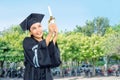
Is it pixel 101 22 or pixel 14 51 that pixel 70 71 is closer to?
pixel 14 51

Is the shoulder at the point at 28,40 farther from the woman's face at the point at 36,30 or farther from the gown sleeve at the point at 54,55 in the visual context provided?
the gown sleeve at the point at 54,55

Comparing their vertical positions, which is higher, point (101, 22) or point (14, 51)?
point (101, 22)

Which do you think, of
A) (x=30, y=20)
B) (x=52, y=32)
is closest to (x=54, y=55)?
(x=52, y=32)

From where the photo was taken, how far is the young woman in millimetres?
3773

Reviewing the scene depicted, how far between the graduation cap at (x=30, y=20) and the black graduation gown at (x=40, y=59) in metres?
0.17

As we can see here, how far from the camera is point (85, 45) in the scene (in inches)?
1689

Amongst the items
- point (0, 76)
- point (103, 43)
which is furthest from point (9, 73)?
point (103, 43)

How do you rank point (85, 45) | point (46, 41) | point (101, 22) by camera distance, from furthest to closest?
point (101, 22) < point (85, 45) < point (46, 41)

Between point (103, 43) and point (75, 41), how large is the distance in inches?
129

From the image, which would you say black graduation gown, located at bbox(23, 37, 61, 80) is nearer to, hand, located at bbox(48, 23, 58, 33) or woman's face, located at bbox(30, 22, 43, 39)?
woman's face, located at bbox(30, 22, 43, 39)

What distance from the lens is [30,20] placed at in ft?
12.9

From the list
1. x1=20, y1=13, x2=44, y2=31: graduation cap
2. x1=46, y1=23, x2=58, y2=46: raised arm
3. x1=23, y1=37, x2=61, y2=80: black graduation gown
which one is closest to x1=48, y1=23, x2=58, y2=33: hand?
x1=46, y1=23, x2=58, y2=46: raised arm

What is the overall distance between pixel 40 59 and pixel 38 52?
0.07 meters

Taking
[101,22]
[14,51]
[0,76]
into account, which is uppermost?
[101,22]
